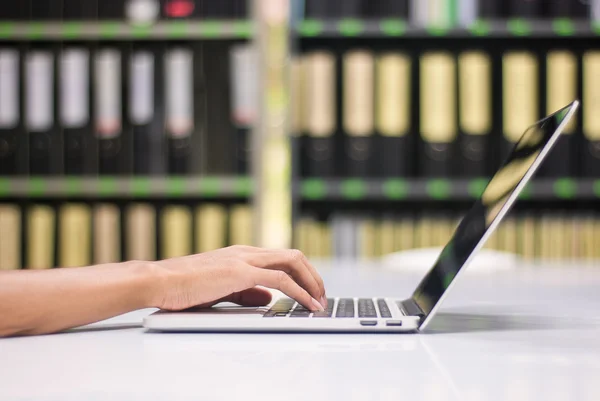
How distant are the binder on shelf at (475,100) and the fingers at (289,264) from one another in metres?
1.44

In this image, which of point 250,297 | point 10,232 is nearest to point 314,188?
point 10,232

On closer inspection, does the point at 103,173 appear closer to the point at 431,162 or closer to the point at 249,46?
the point at 249,46

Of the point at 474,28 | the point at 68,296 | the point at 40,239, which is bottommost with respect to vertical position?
the point at 40,239

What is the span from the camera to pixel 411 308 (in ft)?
2.21

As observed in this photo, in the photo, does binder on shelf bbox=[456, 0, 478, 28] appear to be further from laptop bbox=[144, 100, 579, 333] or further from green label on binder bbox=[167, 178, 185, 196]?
laptop bbox=[144, 100, 579, 333]

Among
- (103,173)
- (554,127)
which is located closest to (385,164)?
(103,173)

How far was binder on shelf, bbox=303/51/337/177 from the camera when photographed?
2031 mm

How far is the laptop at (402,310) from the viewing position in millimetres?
538

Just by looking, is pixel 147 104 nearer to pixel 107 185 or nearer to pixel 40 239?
pixel 107 185

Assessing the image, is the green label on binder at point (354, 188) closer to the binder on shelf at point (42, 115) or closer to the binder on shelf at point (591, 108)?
the binder on shelf at point (591, 108)

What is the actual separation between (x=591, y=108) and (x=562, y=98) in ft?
0.30

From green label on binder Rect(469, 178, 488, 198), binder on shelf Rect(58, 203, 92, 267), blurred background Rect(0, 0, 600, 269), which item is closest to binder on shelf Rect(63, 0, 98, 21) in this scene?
blurred background Rect(0, 0, 600, 269)

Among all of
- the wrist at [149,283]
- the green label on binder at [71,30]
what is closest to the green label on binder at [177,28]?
the green label on binder at [71,30]

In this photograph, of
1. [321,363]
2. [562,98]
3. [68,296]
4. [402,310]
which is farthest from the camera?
[562,98]
